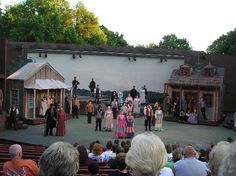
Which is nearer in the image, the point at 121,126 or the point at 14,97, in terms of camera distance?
the point at 121,126

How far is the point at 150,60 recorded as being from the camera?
3388cm

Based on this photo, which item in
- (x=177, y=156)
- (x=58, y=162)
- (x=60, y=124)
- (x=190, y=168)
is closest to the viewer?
(x=58, y=162)

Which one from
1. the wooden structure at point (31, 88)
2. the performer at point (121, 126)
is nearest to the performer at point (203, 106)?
the performer at point (121, 126)

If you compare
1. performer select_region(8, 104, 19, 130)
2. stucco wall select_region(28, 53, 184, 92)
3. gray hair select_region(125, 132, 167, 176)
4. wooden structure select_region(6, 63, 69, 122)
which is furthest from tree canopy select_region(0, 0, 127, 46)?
gray hair select_region(125, 132, 167, 176)

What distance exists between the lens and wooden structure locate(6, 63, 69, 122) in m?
25.8

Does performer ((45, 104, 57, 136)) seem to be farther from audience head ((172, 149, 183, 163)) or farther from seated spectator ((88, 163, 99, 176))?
seated spectator ((88, 163, 99, 176))

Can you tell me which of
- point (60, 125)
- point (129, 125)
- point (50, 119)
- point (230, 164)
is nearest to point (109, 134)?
point (129, 125)


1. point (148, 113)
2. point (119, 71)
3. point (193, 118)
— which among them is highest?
point (119, 71)

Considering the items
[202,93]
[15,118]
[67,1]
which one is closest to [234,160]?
[15,118]

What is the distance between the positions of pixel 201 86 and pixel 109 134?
28.9 feet

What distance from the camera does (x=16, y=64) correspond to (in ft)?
96.1

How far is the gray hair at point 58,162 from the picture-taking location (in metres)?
3.47

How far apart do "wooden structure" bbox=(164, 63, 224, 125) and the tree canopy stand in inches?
986

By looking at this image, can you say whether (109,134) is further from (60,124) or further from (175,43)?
(175,43)
